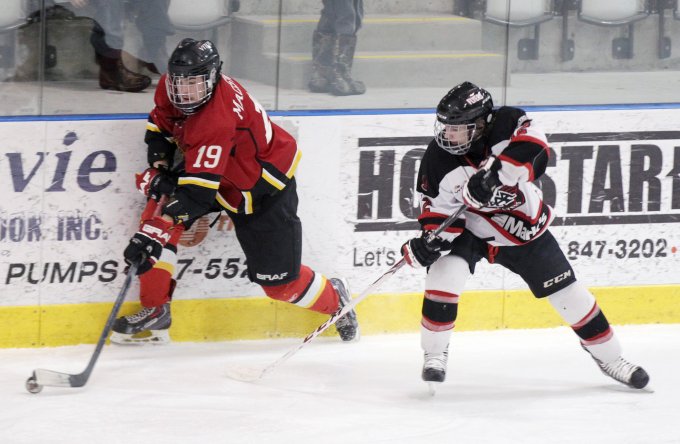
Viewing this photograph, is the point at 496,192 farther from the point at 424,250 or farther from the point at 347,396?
the point at 347,396

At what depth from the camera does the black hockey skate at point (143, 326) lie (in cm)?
447

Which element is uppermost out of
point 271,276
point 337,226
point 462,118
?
point 462,118

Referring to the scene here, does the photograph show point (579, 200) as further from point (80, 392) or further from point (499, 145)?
point (80, 392)

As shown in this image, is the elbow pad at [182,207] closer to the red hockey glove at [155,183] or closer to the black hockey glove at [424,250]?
the red hockey glove at [155,183]

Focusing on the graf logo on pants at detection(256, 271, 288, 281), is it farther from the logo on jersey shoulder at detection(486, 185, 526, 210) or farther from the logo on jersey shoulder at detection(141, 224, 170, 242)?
the logo on jersey shoulder at detection(486, 185, 526, 210)

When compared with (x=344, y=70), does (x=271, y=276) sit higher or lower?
lower

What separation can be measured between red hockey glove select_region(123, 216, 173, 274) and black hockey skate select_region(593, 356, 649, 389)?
1.55m

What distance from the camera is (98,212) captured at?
4.45 m

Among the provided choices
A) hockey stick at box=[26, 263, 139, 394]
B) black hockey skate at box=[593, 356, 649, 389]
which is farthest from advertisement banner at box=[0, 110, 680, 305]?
black hockey skate at box=[593, 356, 649, 389]

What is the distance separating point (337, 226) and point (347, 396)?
2.71 ft

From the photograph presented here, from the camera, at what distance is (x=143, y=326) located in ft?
14.7

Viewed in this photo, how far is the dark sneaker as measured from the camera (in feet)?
13.3

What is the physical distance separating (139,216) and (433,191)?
1.14 m

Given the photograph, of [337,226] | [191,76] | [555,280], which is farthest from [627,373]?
[191,76]
